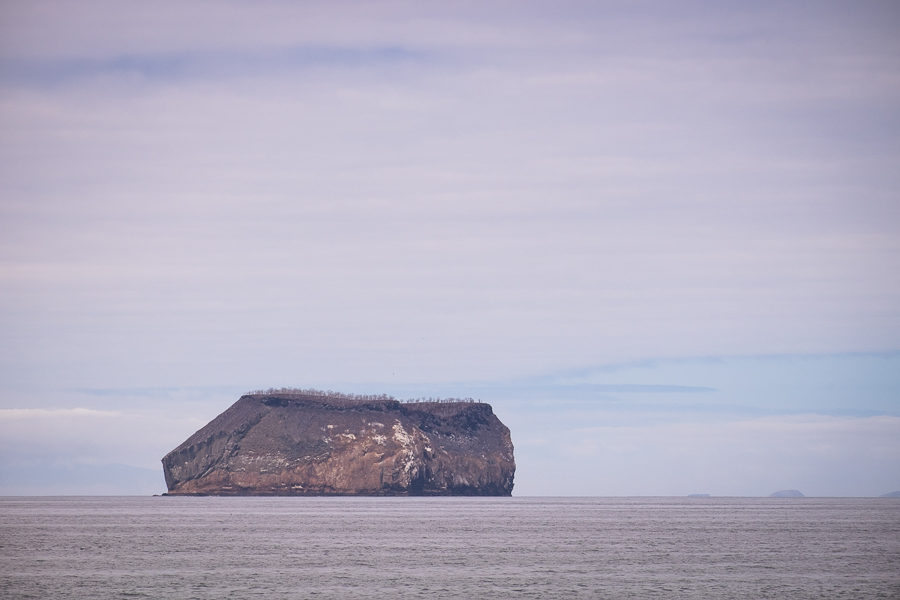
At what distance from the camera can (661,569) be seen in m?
77.2

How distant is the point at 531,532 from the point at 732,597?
63401 mm

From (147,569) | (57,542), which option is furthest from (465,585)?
(57,542)

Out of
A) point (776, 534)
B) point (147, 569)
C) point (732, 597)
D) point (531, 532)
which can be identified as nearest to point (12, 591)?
point (147, 569)

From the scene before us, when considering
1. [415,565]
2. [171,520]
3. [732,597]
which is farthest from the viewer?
[171,520]

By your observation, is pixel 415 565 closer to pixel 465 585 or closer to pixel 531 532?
pixel 465 585

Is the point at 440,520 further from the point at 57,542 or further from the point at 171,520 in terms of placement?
the point at 57,542

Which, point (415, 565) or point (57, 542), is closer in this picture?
point (415, 565)

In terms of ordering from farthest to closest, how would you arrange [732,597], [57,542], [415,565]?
[57,542] < [415,565] < [732,597]

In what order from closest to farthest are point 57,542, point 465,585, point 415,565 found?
point 465,585
point 415,565
point 57,542

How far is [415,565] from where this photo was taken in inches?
3142

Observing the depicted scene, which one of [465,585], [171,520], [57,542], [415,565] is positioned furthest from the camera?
[171,520]

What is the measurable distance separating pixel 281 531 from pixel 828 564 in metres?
63.6

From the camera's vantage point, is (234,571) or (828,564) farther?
(828,564)

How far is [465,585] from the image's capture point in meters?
66.9
